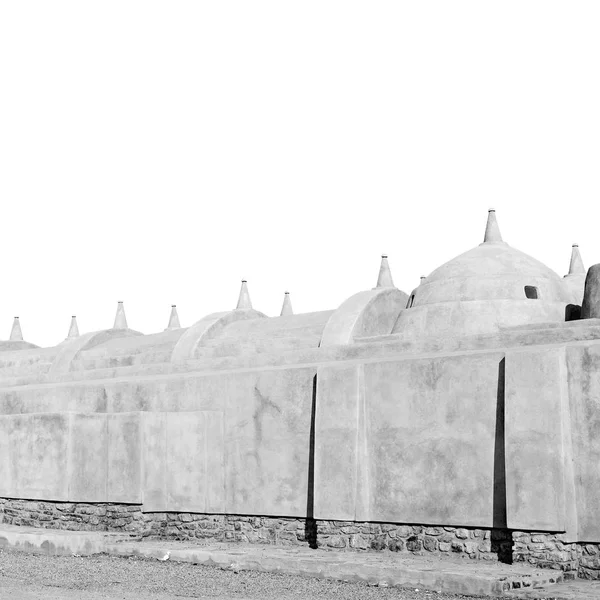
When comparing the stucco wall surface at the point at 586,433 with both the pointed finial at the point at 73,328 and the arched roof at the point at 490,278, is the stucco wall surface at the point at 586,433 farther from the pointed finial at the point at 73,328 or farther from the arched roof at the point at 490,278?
the pointed finial at the point at 73,328

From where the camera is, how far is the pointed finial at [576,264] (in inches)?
766

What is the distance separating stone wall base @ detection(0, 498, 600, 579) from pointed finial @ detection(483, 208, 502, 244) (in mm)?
5664

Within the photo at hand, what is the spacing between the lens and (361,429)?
45.7ft

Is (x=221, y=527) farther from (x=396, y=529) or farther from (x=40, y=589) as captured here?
(x=40, y=589)

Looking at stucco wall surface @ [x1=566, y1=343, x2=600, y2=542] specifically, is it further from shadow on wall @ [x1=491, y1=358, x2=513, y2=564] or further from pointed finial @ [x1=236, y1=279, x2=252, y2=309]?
pointed finial @ [x1=236, y1=279, x2=252, y2=309]

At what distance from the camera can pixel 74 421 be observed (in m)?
16.3

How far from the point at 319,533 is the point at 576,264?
8.52 meters

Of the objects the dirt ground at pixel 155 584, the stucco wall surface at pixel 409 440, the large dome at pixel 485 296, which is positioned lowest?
the dirt ground at pixel 155 584

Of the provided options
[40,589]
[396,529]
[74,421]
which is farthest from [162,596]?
[74,421]

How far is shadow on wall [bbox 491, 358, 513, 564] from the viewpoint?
40.4 ft

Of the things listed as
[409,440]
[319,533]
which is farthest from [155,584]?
[409,440]

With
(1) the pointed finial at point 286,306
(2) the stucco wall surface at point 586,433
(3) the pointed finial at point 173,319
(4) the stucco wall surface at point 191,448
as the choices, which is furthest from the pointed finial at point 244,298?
(2) the stucco wall surface at point 586,433


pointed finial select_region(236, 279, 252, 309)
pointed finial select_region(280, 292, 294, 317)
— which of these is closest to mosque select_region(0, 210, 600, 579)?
pointed finial select_region(236, 279, 252, 309)

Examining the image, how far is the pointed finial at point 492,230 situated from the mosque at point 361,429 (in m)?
0.04
